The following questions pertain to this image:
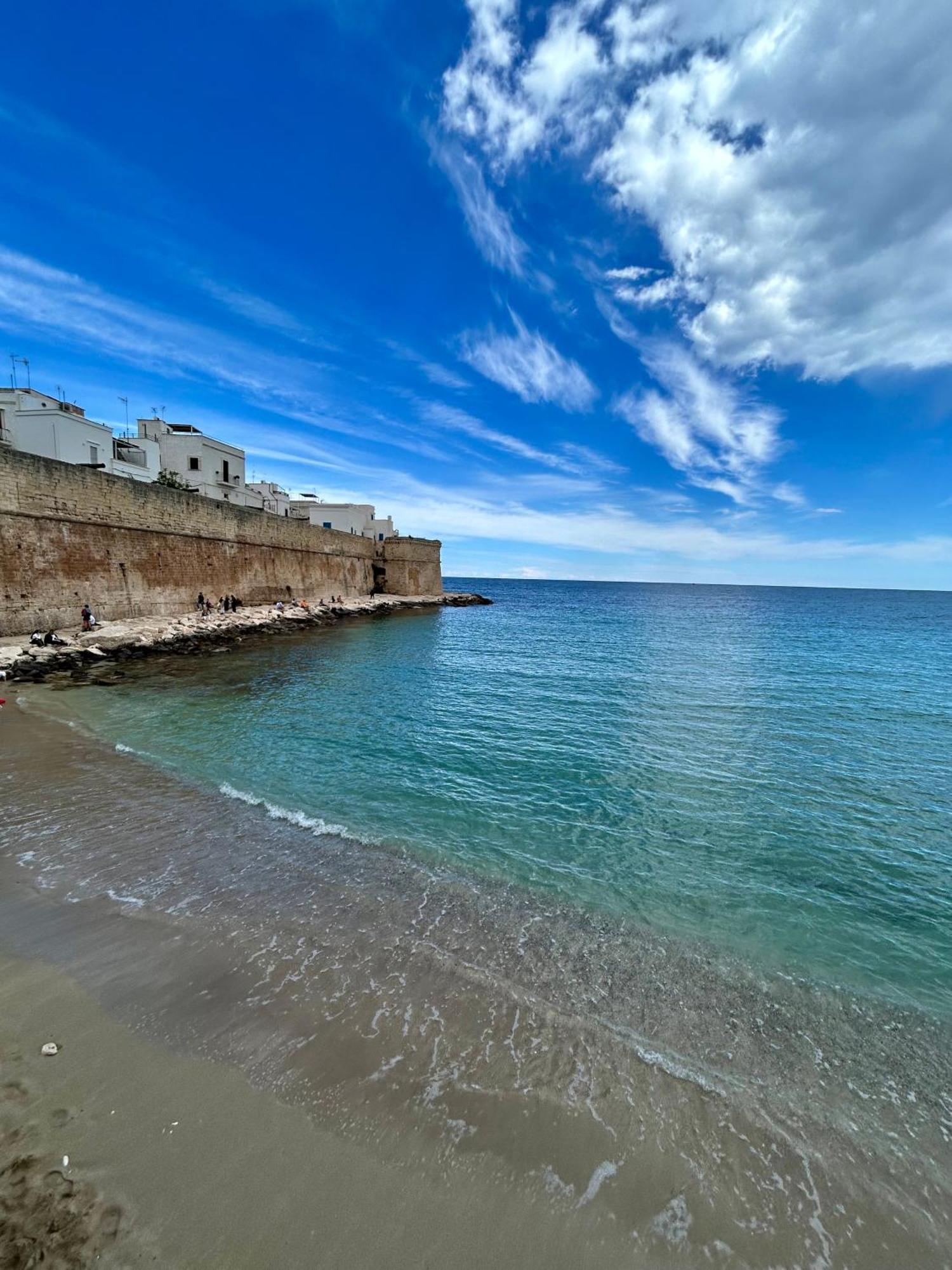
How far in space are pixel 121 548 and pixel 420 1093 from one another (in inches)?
901

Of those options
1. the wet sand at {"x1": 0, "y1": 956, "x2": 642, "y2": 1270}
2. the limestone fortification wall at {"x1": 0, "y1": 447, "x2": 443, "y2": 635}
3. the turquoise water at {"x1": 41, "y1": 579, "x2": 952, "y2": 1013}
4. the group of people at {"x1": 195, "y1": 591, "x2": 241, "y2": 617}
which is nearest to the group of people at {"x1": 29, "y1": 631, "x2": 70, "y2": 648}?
the limestone fortification wall at {"x1": 0, "y1": 447, "x2": 443, "y2": 635}

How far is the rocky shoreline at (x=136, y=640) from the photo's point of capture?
13.4 meters

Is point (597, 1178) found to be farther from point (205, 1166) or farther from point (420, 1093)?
point (205, 1166)

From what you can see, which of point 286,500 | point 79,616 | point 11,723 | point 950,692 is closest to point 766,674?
point 950,692

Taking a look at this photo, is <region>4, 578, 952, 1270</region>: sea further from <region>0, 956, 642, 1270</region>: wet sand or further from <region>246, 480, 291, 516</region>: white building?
<region>246, 480, 291, 516</region>: white building

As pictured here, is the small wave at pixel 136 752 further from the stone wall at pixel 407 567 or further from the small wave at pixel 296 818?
the stone wall at pixel 407 567

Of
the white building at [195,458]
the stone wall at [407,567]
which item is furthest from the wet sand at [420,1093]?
the stone wall at [407,567]

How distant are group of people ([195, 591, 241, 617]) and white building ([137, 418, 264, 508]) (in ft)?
31.6

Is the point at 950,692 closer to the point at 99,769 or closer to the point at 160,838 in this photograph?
the point at 160,838

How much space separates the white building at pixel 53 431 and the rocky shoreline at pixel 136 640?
7.82 meters

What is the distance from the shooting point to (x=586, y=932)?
427 centimetres

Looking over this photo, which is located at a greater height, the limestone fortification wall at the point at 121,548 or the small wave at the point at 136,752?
the limestone fortification wall at the point at 121,548

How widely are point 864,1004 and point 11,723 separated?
40.6 ft

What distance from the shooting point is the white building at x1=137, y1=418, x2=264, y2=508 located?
34.3 m
